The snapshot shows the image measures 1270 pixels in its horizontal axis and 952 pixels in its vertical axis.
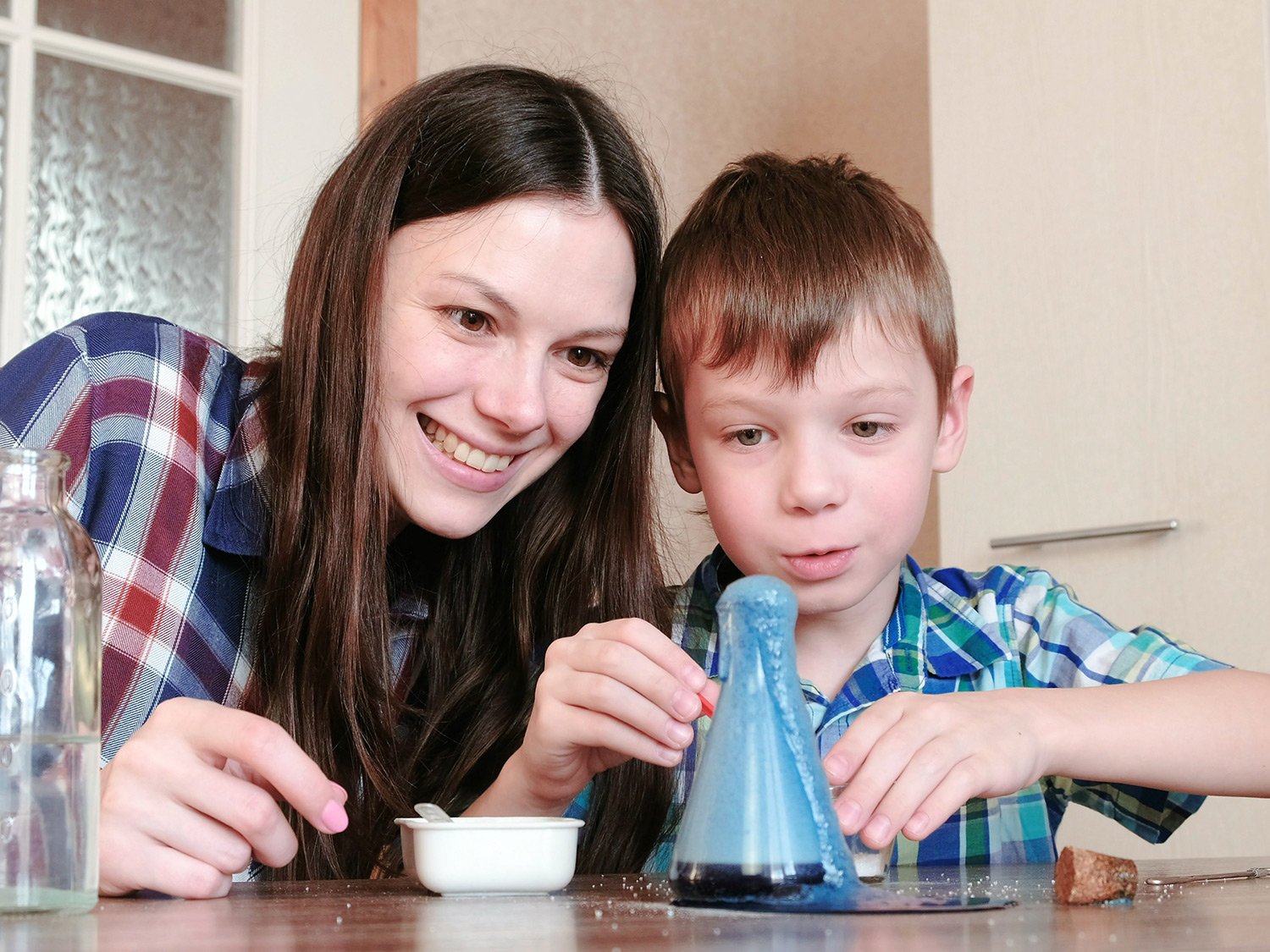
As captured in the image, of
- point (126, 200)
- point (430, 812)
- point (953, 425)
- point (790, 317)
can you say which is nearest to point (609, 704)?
point (430, 812)

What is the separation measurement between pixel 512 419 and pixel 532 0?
6.13 ft

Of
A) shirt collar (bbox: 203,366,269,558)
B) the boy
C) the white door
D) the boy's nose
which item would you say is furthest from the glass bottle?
the white door

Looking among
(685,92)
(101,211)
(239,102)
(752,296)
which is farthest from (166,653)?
(685,92)

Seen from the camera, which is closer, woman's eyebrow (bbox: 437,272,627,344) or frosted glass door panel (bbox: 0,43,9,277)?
woman's eyebrow (bbox: 437,272,627,344)

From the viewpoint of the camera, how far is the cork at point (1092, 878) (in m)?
0.61

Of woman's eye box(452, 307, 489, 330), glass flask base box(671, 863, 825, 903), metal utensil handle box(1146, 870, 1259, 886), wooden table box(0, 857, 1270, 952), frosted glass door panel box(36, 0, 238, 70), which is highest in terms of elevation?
frosted glass door panel box(36, 0, 238, 70)

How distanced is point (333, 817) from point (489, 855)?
8 cm

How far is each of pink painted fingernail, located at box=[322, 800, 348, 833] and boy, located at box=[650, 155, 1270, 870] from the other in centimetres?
41

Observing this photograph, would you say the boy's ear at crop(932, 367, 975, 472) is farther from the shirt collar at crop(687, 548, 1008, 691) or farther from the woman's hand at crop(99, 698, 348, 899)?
the woman's hand at crop(99, 698, 348, 899)

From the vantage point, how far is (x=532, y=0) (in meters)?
2.79

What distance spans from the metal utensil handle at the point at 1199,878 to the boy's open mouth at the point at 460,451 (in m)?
0.66

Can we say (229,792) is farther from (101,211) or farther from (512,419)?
(101,211)

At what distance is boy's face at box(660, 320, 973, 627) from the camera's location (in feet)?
3.56

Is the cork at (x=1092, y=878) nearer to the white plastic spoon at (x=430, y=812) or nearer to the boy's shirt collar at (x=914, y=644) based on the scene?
the white plastic spoon at (x=430, y=812)
